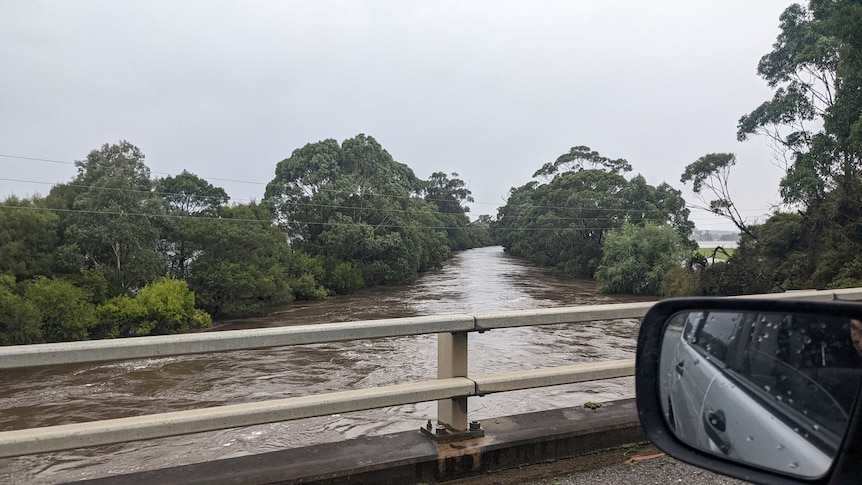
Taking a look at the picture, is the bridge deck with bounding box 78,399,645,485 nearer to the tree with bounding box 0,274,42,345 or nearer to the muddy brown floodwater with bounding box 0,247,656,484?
the muddy brown floodwater with bounding box 0,247,656,484

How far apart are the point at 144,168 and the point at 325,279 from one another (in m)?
14.0

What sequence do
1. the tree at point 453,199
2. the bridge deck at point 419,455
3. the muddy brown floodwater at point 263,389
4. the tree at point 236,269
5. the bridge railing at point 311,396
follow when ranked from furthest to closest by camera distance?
the tree at point 453,199, the tree at point 236,269, the muddy brown floodwater at point 263,389, the bridge deck at point 419,455, the bridge railing at point 311,396

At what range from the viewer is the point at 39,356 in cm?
246

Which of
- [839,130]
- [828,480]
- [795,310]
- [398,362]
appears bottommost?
[398,362]

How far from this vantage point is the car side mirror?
112cm

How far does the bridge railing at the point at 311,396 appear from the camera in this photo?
2430mm

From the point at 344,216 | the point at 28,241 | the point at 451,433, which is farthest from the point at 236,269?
the point at 451,433

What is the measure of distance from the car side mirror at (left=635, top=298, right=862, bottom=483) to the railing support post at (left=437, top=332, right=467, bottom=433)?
5.56 feet

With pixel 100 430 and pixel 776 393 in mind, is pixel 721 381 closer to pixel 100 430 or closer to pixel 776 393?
pixel 776 393

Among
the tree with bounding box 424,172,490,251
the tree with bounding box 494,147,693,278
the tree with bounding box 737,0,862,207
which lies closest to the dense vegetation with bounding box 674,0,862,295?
the tree with bounding box 737,0,862,207

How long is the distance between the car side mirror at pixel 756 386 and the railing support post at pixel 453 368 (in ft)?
5.56

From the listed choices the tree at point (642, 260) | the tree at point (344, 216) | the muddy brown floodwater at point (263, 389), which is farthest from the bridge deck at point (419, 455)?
the tree at point (344, 216)

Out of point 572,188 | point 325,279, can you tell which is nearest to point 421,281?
point 325,279

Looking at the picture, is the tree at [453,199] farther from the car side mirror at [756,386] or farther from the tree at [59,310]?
the car side mirror at [756,386]
